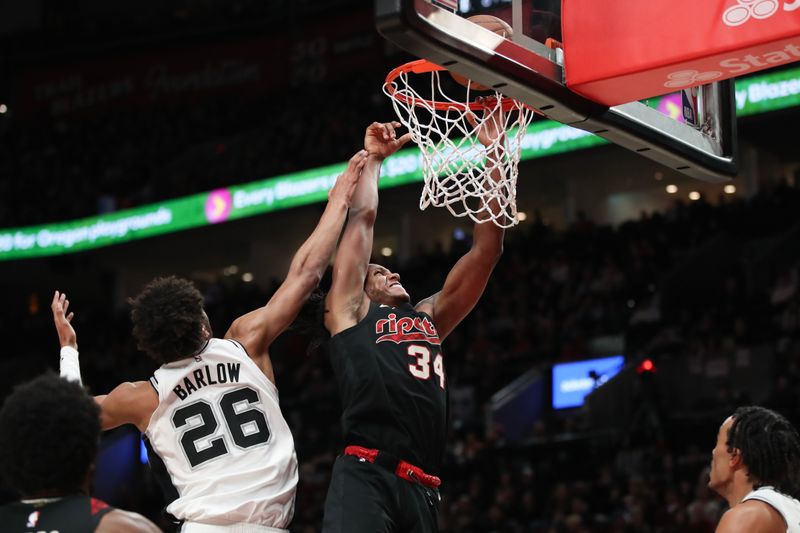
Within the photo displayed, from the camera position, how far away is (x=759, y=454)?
3.81 meters

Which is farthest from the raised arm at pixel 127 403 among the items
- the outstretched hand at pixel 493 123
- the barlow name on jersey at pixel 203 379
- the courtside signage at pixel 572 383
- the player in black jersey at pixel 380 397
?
the courtside signage at pixel 572 383

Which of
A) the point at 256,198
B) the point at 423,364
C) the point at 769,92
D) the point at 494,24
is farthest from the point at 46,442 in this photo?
the point at 256,198

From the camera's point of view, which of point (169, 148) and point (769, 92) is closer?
point (769, 92)

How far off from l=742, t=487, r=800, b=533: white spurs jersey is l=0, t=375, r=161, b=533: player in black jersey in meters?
1.95

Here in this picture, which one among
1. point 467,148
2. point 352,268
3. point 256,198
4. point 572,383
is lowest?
point 572,383

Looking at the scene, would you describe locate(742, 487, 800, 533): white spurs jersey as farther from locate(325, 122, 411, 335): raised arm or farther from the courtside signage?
the courtside signage

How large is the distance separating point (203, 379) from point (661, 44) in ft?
7.13

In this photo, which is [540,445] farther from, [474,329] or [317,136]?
[317,136]

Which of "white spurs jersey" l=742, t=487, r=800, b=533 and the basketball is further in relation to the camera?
the basketball

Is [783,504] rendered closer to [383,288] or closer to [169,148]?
[383,288]

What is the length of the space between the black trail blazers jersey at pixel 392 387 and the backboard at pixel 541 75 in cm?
104

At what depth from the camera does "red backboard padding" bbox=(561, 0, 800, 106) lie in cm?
429

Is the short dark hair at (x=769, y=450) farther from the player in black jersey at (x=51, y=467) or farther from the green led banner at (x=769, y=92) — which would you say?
the green led banner at (x=769, y=92)

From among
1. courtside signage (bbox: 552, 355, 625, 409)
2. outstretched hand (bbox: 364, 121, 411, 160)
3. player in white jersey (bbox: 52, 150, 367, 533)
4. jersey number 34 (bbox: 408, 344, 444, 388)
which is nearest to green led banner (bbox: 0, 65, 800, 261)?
courtside signage (bbox: 552, 355, 625, 409)
